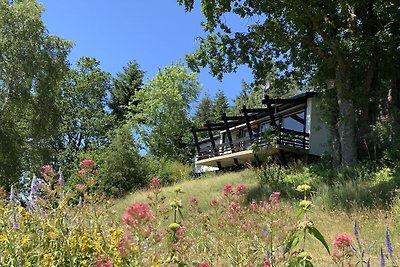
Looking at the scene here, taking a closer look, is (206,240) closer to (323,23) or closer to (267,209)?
(267,209)

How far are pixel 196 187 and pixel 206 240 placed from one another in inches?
673

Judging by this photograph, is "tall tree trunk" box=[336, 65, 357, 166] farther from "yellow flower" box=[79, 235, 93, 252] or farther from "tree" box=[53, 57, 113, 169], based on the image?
"tree" box=[53, 57, 113, 169]

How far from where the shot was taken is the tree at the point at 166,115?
44406mm

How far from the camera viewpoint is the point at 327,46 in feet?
60.6

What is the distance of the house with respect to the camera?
23.3m

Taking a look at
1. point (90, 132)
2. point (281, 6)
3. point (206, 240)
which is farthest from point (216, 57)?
point (90, 132)

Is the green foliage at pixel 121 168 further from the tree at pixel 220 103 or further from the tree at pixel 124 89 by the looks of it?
the tree at pixel 220 103

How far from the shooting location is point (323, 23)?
18.3 m

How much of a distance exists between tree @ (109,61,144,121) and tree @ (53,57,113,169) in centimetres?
107

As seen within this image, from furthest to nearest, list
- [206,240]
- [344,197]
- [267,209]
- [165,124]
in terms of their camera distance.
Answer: [165,124] → [344,197] → [206,240] → [267,209]

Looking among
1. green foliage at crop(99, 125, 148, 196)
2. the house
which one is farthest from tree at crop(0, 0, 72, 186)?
the house

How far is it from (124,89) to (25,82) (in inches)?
1112

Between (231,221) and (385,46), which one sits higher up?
(385,46)

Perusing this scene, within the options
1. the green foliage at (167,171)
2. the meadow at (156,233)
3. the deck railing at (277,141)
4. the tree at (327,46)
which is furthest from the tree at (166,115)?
the meadow at (156,233)
